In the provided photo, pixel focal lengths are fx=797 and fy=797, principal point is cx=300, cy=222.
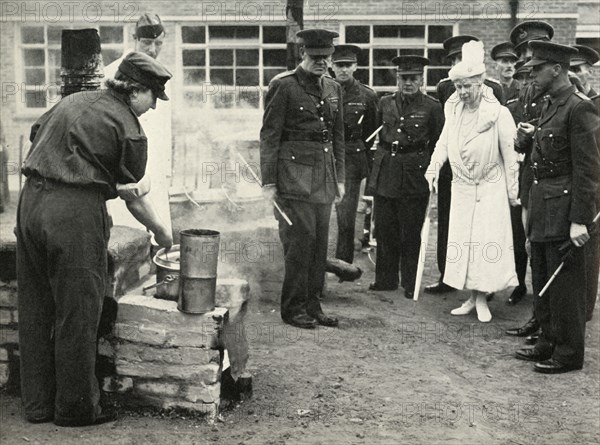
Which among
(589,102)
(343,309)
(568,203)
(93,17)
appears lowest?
(343,309)

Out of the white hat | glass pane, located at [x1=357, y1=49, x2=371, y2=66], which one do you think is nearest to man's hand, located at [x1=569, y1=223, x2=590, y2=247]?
the white hat

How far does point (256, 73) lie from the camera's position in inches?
620

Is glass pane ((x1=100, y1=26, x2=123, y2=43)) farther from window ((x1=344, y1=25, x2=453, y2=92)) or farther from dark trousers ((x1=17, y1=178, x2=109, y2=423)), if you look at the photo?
dark trousers ((x1=17, y1=178, x2=109, y2=423))

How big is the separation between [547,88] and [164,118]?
3836mm

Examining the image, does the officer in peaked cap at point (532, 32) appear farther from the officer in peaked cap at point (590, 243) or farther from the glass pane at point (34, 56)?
the glass pane at point (34, 56)

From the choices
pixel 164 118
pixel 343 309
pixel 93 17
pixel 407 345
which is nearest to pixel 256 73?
pixel 93 17

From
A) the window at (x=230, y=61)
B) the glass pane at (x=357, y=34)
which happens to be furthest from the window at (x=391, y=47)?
the window at (x=230, y=61)

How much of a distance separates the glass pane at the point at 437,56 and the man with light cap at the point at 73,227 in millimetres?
11653

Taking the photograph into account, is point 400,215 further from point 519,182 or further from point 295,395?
point 295,395

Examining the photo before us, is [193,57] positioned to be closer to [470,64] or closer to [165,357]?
[470,64]

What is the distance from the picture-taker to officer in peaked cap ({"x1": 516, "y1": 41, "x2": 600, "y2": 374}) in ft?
18.8

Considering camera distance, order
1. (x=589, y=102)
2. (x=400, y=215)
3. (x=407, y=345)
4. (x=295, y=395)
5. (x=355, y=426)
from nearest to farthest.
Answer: (x=355, y=426) → (x=295, y=395) → (x=589, y=102) → (x=407, y=345) → (x=400, y=215)

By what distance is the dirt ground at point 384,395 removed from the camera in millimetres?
4613

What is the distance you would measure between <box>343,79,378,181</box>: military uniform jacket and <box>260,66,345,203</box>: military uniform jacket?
84.7 inches
